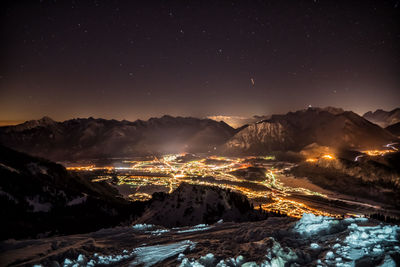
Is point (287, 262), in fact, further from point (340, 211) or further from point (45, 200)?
point (340, 211)

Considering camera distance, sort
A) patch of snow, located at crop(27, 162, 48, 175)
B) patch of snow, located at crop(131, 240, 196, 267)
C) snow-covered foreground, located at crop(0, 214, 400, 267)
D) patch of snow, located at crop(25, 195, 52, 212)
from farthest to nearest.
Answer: patch of snow, located at crop(27, 162, 48, 175) → patch of snow, located at crop(25, 195, 52, 212) → patch of snow, located at crop(131, 240, 196, 267) → snow-covered foreground, located at crop(0, 214, 400, 267)

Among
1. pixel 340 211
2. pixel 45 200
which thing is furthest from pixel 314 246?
pixel 340 211

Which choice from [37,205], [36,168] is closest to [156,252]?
[37,205]

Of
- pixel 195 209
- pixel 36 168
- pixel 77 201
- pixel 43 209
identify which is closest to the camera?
pixel 195 209

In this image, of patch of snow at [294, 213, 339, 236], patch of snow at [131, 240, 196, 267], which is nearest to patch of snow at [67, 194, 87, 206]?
patch of snow at [131, 240, 196, 267]

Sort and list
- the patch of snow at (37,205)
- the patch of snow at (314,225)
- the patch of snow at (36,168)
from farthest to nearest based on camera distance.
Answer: the patch of snow at (36,168) → the patch of snow at (37,205) → the patch of snow at (314,225)

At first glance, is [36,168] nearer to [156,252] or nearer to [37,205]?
[37,205]

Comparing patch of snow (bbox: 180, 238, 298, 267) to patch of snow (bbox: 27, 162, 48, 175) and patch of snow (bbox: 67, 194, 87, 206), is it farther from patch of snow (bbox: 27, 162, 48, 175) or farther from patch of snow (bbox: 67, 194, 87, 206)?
patch of snow (bbox: 27, 162, 48, 175)

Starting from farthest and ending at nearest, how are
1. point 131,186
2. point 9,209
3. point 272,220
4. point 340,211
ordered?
point 131,186 < point 340,211 < point 9,209 < point 272,220

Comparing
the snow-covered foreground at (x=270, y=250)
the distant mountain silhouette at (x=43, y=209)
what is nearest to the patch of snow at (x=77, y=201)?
the distant mountain silhouette at (x=43, y=209)

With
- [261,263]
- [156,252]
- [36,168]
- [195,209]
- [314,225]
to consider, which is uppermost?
[261,263]

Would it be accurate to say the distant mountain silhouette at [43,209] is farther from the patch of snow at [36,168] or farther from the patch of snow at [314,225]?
the patch of snow at [314,225]
